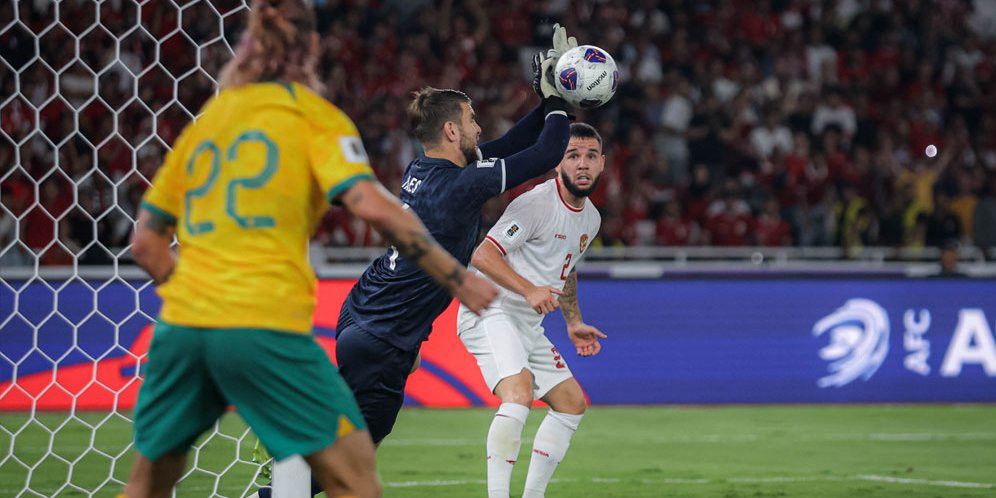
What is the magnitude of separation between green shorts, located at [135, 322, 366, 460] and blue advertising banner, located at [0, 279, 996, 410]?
864 cm

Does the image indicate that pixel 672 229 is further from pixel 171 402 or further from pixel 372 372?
pixel 171 402

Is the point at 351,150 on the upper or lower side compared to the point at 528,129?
lower

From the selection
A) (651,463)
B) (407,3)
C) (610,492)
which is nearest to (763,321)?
(651,463)

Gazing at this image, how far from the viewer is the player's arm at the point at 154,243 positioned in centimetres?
424

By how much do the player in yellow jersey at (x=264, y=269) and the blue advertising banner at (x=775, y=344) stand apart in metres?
8.63

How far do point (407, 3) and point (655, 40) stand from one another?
3.68m

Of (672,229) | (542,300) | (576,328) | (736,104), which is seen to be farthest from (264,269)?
(736,104)

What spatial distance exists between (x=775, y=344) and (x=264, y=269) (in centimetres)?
1003

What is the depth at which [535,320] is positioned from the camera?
731 centimetres

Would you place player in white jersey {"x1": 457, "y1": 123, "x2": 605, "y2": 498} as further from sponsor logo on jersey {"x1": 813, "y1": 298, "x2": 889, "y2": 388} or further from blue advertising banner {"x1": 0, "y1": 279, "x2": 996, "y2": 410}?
sponsor logo on jersey {"x1": 813, "y1": 298, "x2": 889, "y2": 388}

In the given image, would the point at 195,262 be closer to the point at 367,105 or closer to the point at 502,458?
the point at 502,458

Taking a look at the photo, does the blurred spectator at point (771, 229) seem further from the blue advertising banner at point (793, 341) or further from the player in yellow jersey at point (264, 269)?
the player in yellow jersey at point (264, 269)

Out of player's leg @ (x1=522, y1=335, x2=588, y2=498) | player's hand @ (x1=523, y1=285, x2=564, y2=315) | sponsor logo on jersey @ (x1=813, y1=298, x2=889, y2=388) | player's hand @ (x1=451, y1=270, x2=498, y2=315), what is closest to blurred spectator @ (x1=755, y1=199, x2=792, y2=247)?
sponsor logo on jersey @ (x1=813, y1=298, x2=889, y2=388)

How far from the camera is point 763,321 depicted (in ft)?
43.8
